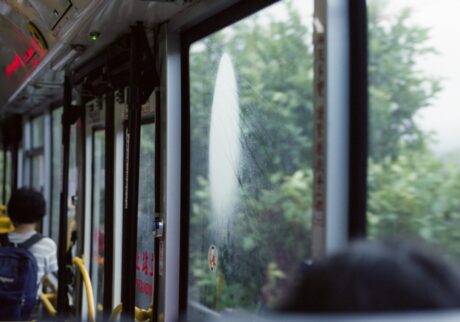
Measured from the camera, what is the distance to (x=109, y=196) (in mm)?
4195

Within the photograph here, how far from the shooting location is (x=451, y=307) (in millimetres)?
755

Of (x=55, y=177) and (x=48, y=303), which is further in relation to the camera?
(x=55, y=177)

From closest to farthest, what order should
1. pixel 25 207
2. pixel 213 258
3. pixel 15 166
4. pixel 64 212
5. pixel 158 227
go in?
pixel 213 258 → pixel 158 227 → pixel 25 207 → pixel 64 212 → pixel 15 166

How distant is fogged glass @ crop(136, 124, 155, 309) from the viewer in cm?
345

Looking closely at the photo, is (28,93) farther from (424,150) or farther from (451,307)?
(451,307)

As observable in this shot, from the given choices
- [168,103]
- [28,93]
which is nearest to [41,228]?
[28,93]

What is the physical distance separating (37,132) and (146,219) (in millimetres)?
4355

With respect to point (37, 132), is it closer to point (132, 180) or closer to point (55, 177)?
point (55, 177)

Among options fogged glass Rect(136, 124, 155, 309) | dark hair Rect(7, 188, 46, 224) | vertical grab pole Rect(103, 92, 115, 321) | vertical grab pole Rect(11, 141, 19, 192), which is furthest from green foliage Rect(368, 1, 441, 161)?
vertical grab pole Rect(11, 141, 19, 192)

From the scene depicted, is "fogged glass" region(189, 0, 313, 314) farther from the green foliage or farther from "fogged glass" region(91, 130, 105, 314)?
"fogged glass" region(91, 130, 105, 314)

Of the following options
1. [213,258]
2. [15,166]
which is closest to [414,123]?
[213,258]

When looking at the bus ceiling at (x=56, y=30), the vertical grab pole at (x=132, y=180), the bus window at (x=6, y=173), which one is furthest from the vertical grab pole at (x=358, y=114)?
the bus window at (x=6, y=173)

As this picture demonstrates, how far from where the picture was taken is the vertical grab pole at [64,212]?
4.09 m

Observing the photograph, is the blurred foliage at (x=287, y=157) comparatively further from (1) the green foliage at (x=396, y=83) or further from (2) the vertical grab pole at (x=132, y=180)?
(2) the vertical grab pole at (x=132, y=180)
